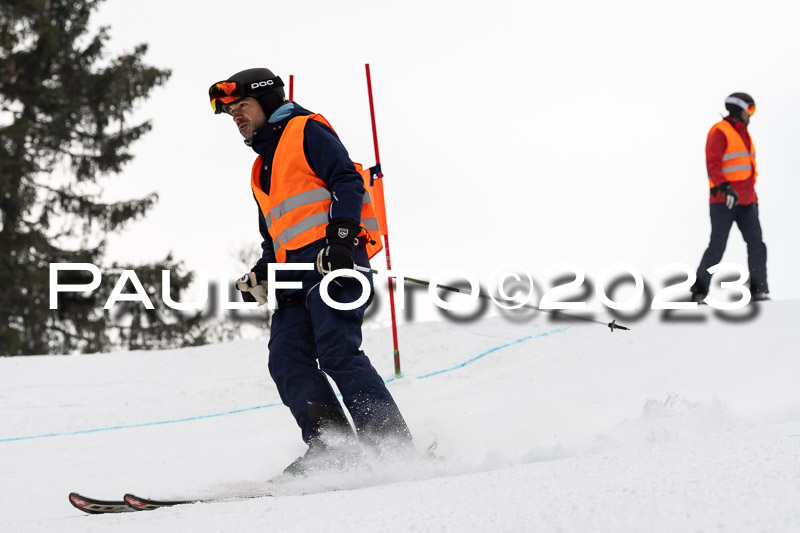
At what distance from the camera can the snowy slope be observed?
196 cm

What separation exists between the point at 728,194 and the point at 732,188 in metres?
0.10

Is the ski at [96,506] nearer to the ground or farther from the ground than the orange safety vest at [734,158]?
nearer to the ground

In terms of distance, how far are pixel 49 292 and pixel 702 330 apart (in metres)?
12.4

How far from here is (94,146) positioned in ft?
56.2

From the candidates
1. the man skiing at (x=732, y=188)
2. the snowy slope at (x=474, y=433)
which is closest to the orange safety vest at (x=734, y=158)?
the man skiing at (x=732, y=188)

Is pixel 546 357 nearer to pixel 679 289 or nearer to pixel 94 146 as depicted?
pixel 679 289

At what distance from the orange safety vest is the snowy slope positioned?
1215 millimetres

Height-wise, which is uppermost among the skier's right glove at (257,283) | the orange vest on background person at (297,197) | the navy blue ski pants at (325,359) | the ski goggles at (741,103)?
the ski goggles at (741,103)

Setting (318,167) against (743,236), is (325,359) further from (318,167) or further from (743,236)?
(743,236)


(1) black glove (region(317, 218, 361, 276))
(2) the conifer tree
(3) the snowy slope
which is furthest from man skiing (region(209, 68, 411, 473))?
(2) the conifer tree

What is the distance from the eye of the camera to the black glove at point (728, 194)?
7.79m

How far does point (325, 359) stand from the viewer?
10.8ft

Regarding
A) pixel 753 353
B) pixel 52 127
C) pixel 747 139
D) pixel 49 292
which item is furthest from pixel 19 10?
pixel 753 353

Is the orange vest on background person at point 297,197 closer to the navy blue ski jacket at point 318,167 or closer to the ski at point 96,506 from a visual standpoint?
the navy blue ski jacket at point 318,167
